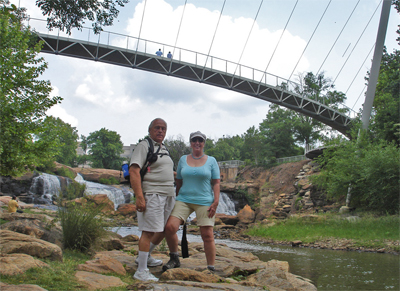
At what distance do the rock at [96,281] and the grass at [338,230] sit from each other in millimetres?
10863

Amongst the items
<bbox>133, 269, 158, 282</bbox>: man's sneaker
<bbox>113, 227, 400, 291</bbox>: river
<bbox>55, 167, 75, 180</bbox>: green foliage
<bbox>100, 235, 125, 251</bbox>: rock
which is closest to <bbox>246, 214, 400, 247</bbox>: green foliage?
<bbox>113, 227, 400, 291</bbox>: river

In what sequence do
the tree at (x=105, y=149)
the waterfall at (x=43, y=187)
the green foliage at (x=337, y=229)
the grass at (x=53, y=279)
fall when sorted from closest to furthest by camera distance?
the grass at (x=53, y=279) → the green foliage at (x=337, y=229) → the waterfall at (x=43, y=187) → the tree at (x=105, y=149)

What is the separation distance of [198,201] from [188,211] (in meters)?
0.18

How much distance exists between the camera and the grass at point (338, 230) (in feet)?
43.4

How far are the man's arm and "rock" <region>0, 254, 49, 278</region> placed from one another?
1095 mm

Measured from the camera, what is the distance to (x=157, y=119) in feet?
14.1

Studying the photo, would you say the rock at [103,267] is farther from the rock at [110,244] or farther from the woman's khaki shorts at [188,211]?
the rock at [110,244]

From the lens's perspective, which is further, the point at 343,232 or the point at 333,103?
the point at 333,103

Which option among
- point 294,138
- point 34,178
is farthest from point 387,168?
point 294,138

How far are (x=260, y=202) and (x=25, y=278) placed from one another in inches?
1137

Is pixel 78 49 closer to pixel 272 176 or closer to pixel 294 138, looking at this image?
pixel 272 176

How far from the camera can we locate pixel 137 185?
152 inches

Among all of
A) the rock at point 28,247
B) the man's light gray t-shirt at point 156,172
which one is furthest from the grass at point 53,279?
the man's light gray t-shirt at point 156,172

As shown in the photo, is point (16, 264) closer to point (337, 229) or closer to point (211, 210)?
point (211, 210)
